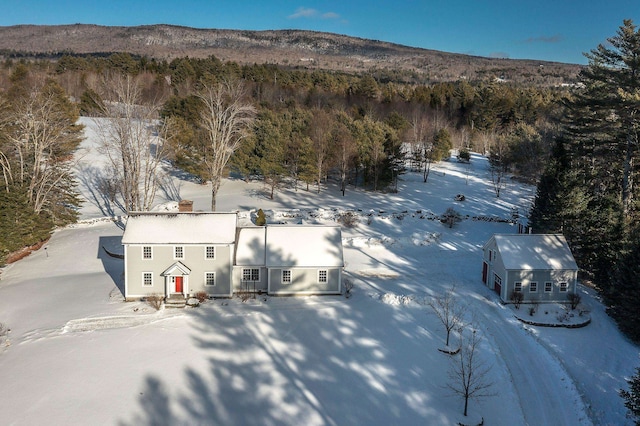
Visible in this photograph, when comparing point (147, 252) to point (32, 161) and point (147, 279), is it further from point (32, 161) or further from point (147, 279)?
point (32, 161)

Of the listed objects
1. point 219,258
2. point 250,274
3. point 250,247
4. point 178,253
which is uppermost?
point 250,247

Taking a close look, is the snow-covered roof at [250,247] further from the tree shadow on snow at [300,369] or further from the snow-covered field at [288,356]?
the tree shadow on snow at [300,369]

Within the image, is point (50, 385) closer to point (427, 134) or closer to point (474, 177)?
point (474, 177)

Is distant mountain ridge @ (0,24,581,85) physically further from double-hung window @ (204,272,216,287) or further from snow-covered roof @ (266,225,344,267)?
double-hung window @ (204,272,216,287)

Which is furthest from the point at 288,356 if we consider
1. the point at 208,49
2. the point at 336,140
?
the point at 208,49

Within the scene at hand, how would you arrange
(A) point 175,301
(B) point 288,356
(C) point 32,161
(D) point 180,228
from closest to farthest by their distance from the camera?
1. (B) point 288,356
2. (A) point 175,301
3. (D) point 180,228
4. (C) point 32,161

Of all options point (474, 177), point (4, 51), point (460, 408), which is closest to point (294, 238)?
point (460, 408)
